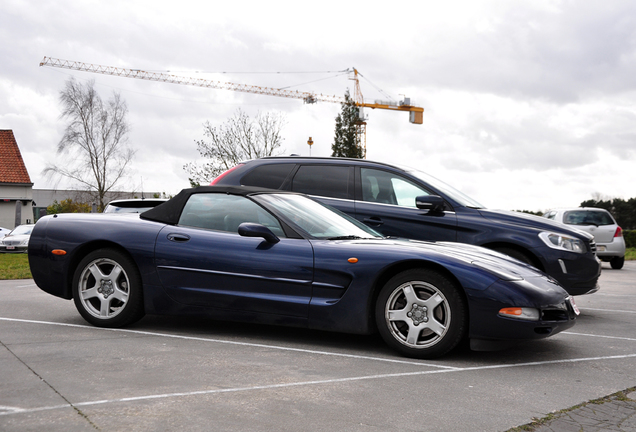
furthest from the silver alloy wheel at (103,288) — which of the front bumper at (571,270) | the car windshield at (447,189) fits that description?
the front bumper at (571,270)

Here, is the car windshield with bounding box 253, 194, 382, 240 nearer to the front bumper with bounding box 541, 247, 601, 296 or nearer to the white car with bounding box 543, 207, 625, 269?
the front bumper with bounding box 541, 247, 601, 296

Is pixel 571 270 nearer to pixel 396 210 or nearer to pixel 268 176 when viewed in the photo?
pixel 396 210

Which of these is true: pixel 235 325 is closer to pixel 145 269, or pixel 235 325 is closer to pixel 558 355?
pixel 145 269

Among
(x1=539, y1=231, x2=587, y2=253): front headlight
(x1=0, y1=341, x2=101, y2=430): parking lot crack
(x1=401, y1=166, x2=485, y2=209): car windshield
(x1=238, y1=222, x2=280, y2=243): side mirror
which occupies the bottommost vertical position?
(x1=0, y1=341, x2=101, y2=430): parking lot crack

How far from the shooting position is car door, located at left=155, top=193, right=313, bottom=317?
5.14 metres

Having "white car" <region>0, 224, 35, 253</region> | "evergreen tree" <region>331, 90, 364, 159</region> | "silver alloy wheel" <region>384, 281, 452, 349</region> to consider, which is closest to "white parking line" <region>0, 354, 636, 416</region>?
"silver alloy wheel" <region>384, 281, 452, 349</region>

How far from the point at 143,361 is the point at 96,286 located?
1.64 m

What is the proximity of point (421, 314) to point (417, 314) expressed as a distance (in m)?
0.03

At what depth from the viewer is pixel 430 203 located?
23.5ft

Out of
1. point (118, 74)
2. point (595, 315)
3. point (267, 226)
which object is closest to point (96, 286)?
point (267, 226)

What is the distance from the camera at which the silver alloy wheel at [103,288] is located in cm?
582

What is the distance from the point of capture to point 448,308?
4711 mm

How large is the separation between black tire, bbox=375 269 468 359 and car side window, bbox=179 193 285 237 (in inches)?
45.2

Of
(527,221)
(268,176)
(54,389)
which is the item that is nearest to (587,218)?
(527,221)
